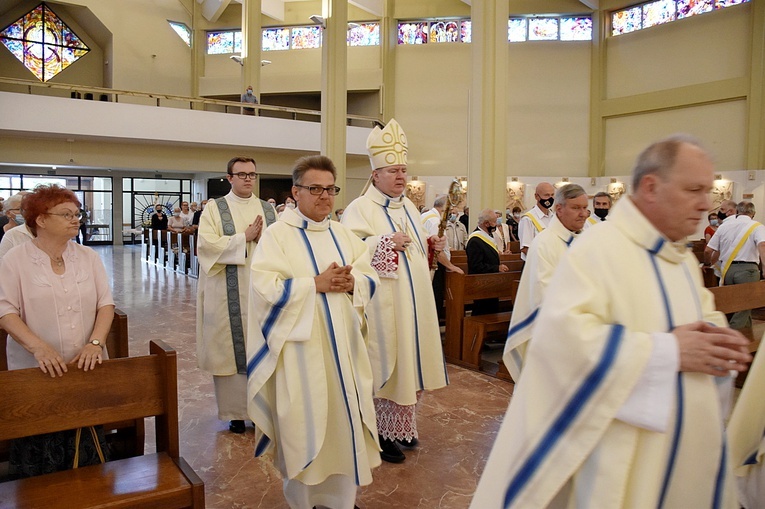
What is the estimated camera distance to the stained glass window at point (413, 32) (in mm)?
19953

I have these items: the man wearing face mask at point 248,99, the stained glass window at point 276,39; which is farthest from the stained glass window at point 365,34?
the man wearing face mask at point 248,99

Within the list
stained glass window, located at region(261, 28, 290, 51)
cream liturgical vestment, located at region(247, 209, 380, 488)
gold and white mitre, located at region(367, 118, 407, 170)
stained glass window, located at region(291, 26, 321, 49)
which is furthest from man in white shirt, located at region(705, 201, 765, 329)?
stained glass window, located at region(261, 28, 290, 51)

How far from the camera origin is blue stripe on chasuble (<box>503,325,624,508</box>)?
1.56 m

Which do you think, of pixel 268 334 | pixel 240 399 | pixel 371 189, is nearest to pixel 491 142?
pixel 371 189

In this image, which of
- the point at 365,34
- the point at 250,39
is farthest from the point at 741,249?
the point at 365,34

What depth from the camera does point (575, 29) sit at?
19312 millimetres

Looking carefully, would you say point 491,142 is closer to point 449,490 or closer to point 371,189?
point 371,189

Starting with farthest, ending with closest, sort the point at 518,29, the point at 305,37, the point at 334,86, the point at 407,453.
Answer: the point at 305,37 < the point at 518,29 < the point at 334,86 < the point at 407,453

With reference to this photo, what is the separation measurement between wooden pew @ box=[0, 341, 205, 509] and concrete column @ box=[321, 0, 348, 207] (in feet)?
34.6

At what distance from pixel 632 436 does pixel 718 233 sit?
705 cm

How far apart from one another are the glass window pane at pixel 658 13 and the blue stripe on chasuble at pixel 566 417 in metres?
18.8

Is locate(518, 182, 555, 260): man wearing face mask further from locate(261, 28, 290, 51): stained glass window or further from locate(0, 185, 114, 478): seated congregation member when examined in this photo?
locate(261, 28, 290, 51): stained glass window

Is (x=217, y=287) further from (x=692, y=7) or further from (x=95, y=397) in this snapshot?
(x=692, y=7)

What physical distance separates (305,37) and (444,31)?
16.2 ft
